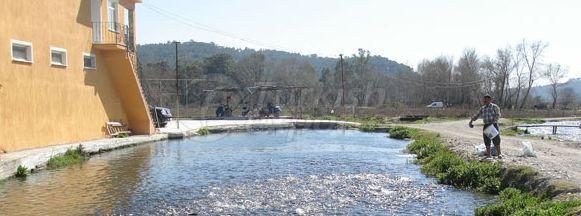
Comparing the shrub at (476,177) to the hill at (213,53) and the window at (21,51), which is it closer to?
the window at (21,51)

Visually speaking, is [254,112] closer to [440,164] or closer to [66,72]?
[66,72]

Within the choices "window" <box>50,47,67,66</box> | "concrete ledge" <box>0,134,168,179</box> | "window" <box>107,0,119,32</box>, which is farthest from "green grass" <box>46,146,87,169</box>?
"window" <box>107,0,119,32</box>

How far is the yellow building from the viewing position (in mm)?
18562

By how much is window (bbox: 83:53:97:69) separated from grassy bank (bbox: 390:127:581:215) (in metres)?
15.4

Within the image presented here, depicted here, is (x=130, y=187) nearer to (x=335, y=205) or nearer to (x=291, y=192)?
(x=291, y=192)

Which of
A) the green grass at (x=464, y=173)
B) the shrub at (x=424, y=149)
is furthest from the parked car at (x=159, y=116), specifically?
the green grass at (x=464, y=173)

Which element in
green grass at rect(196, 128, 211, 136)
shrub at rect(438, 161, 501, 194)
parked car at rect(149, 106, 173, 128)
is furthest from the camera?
parked car at rect(149, 106, 173, 128)

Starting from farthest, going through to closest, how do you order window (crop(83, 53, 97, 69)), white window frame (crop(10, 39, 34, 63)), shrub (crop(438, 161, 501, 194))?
window (crop(83, 53, 97, 69)), white window frame (crop(10, 39, 34, 63)), shrub (crop(438, 161, 501, 194))

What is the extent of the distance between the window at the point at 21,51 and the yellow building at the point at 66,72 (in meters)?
0.03

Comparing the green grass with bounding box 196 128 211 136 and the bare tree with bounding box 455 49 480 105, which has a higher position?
the bare tree with bounding box 455 49 480 105

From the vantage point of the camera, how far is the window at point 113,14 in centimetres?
2603

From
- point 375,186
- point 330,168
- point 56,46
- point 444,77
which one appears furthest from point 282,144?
point 444,77

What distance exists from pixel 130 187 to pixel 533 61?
90.0 m

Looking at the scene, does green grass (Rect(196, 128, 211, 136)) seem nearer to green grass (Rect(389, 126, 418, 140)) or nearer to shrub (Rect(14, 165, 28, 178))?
green grass (Rect(389, 126, 418, 140))
